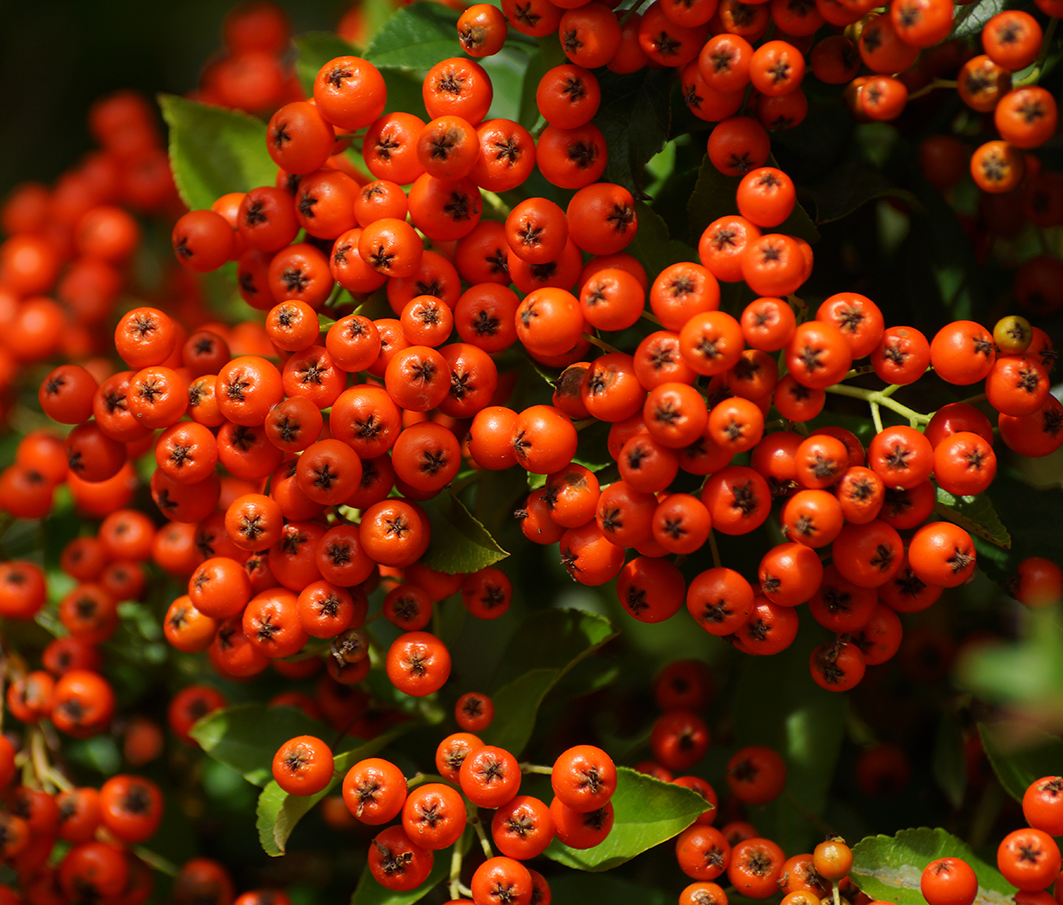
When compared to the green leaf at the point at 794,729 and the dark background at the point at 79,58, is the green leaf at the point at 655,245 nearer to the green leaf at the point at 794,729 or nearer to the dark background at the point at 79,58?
the green leaf at the point at 794,729

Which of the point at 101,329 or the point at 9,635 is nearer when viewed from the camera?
the point at 9,635

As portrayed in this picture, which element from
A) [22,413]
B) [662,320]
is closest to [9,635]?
[22,413]

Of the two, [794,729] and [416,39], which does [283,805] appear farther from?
[416,39]

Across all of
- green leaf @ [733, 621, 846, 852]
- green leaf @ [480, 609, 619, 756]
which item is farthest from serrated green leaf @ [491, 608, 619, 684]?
green leaf @ [733, 621, 846, 852]

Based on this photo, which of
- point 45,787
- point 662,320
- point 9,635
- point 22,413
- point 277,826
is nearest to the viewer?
point 662,320

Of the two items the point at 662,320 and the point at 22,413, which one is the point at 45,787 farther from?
the point at 662,320

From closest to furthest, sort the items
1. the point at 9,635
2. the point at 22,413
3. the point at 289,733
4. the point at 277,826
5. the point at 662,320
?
the point at 662,320 < the point at 277,826 < the point at 289,733 < the point at 9,635 < the point at 22,413

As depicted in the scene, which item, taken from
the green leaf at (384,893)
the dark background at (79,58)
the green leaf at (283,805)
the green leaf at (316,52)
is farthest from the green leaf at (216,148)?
the dark background at (79,58)

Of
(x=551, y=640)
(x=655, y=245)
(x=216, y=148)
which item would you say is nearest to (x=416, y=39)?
(x=216, y=148)
